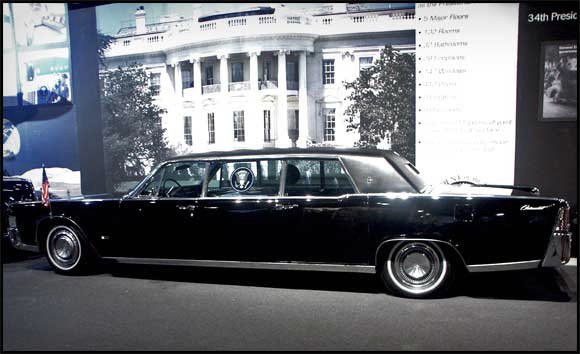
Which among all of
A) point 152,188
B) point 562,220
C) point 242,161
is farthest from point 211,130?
point 562,220

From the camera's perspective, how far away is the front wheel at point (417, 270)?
4.36 m

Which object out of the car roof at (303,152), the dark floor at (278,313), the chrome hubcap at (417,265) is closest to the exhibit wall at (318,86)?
the dark floor at (278,313)

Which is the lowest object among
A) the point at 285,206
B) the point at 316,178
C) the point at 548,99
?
the point at 285,206

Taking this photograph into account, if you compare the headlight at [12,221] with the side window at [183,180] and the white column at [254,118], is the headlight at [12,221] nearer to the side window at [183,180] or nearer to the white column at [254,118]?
the side window at [183,180]

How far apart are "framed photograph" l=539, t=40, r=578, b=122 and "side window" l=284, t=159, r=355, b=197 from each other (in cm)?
438

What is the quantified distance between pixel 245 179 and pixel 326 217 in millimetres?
999

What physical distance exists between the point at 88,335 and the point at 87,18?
7454 millimetres

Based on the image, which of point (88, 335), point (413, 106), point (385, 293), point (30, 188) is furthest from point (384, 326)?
point (30, 188)

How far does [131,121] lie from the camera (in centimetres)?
916

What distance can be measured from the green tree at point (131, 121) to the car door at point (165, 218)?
3.97 m

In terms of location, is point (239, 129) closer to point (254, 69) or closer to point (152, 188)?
point (254, 69)

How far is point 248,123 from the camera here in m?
8.43

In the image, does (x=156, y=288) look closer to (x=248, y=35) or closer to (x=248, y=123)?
(x=248, y=123)

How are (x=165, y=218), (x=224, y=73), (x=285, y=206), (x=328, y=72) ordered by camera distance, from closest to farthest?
(x=285, y=206) → (x=165, y=218) → (x=328, y=72) → (x=224, y=73)
